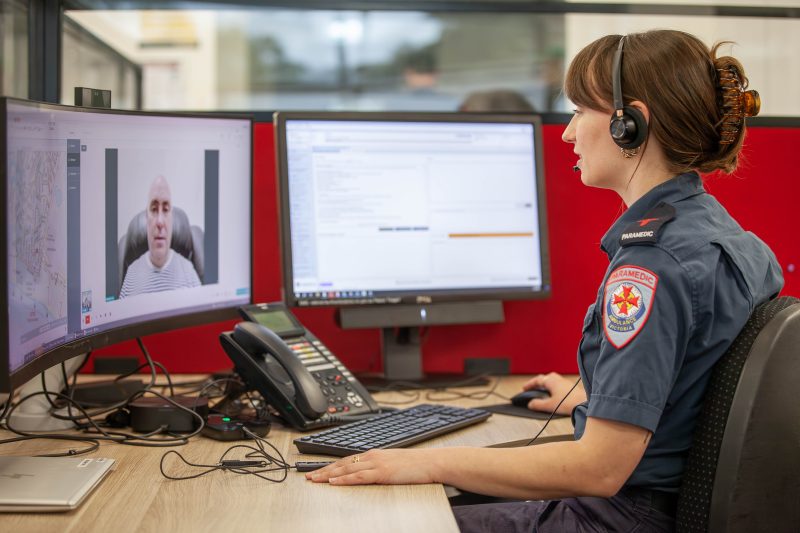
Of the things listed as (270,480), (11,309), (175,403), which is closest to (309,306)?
(175,403)

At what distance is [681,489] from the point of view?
1020mm

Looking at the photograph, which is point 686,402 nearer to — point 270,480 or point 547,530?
point 547,530

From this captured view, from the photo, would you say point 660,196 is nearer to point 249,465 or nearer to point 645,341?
point 645,341

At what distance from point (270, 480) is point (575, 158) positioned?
1.10 m

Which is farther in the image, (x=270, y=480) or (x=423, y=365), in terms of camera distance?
(x=423, y=365)

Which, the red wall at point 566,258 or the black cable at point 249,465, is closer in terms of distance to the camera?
the black cable at point 249,465

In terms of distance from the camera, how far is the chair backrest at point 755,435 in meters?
0.95

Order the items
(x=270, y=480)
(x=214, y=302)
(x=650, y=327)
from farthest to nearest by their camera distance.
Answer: (x=214, y=302)
(x=270, y=480)
(x=650, y=327)

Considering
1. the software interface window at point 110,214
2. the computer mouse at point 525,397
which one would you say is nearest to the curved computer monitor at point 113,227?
the software interface window at point 110,214

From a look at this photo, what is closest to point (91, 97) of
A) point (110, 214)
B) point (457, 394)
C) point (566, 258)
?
point (110, 214)

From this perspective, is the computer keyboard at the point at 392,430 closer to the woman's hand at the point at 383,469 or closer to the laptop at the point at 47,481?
the woman's hand at the point at 383,469

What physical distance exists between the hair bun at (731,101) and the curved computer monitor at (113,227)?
85 cm

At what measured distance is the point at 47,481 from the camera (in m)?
1.01

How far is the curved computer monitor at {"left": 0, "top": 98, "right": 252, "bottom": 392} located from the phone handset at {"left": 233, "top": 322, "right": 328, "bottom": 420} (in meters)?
0.16
